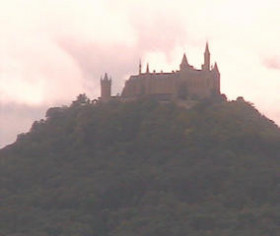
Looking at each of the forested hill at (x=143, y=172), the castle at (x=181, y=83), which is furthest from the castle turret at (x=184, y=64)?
the forested hill at (x=143, y=172)

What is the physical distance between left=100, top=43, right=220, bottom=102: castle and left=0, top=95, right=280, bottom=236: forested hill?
2.41m

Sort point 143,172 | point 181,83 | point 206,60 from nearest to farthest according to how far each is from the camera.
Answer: point 143,172, point 181,83, point 206,60

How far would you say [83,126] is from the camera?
131375 millimetres

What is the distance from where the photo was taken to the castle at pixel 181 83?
134875 millimetres

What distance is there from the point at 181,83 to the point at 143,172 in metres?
14.0

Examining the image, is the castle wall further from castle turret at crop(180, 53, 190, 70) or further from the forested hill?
the forested hill

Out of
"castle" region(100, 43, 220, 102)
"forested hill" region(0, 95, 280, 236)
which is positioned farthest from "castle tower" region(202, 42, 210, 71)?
"forested hill" region(0, 95, 280, 236)

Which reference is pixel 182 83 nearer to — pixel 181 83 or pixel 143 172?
pixel 181 83

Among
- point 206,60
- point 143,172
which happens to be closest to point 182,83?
point 206,60

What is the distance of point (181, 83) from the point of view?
135 meters

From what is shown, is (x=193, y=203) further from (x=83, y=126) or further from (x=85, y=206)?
(x=83, y=126)

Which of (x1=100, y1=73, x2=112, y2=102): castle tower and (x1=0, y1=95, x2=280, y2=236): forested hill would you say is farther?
(x1=100, y1=73, x2=112, y2=102): castle tower

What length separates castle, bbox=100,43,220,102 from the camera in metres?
135

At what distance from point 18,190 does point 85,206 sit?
7.74 m
